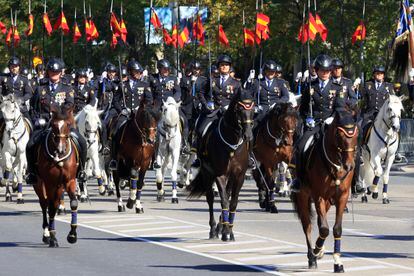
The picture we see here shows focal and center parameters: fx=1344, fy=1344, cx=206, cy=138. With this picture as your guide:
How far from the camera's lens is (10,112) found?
92.1ft

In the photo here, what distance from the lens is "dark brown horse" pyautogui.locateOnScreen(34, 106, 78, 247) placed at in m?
19.0

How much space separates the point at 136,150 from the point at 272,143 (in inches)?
102

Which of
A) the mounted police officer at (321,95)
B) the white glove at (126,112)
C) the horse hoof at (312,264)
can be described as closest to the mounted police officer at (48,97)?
the mounted police officer at (321,95)

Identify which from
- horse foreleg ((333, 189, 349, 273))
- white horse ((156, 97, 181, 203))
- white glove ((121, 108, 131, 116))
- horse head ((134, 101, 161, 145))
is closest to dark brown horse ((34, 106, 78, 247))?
horse foreleg ((333, 189, 349, 273))

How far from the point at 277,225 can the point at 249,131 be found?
A: 136 inches

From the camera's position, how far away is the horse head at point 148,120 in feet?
81.7

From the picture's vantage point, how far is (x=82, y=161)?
65.9ft

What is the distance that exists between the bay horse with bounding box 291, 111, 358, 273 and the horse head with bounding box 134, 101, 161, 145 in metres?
8.30

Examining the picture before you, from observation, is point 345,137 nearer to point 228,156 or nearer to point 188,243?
point 188,243

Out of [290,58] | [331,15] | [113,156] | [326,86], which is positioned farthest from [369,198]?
[290,58]

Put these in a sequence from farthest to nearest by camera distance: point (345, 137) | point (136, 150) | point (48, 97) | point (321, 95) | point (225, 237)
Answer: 1. point (136, 150)
2. point (48, 97)
3. point (321, 95)
4. point (225, 237)
5. point (345, 137)

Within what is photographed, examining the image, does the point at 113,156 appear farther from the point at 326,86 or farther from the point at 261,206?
the point at 326,86

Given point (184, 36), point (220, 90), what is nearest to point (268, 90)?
point (220, 90)

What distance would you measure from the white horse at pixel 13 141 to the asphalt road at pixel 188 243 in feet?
5.21
